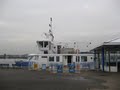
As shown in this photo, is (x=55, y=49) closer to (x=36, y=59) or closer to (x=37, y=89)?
(x=36, y=59)

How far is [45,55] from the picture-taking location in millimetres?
41062

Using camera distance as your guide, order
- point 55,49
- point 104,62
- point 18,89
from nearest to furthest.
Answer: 1. point 18,89
2. point 104,62
3. point 55,49

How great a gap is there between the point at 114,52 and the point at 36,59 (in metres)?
12.4

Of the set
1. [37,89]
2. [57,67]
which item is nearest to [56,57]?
[57,67]

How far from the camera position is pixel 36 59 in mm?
42031

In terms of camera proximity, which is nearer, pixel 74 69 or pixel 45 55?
pixel 74 69

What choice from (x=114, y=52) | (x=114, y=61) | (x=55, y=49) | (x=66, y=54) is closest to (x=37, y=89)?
(x=114, y=61)

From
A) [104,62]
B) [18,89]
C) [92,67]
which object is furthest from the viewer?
[92,67]

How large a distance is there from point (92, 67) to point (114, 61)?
521 centimetres

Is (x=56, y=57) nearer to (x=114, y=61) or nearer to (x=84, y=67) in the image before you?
(x=84, y=67)

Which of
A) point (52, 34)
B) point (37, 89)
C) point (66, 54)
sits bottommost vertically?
point (37, 89)

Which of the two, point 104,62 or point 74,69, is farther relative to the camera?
point 104,62

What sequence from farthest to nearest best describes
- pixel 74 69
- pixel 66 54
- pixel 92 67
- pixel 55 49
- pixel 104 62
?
pixel 55 49, pixel 66 54, pixel 92 67, pixel 104 62, pixel 74 69

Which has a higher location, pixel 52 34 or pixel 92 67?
pixel 52 34
